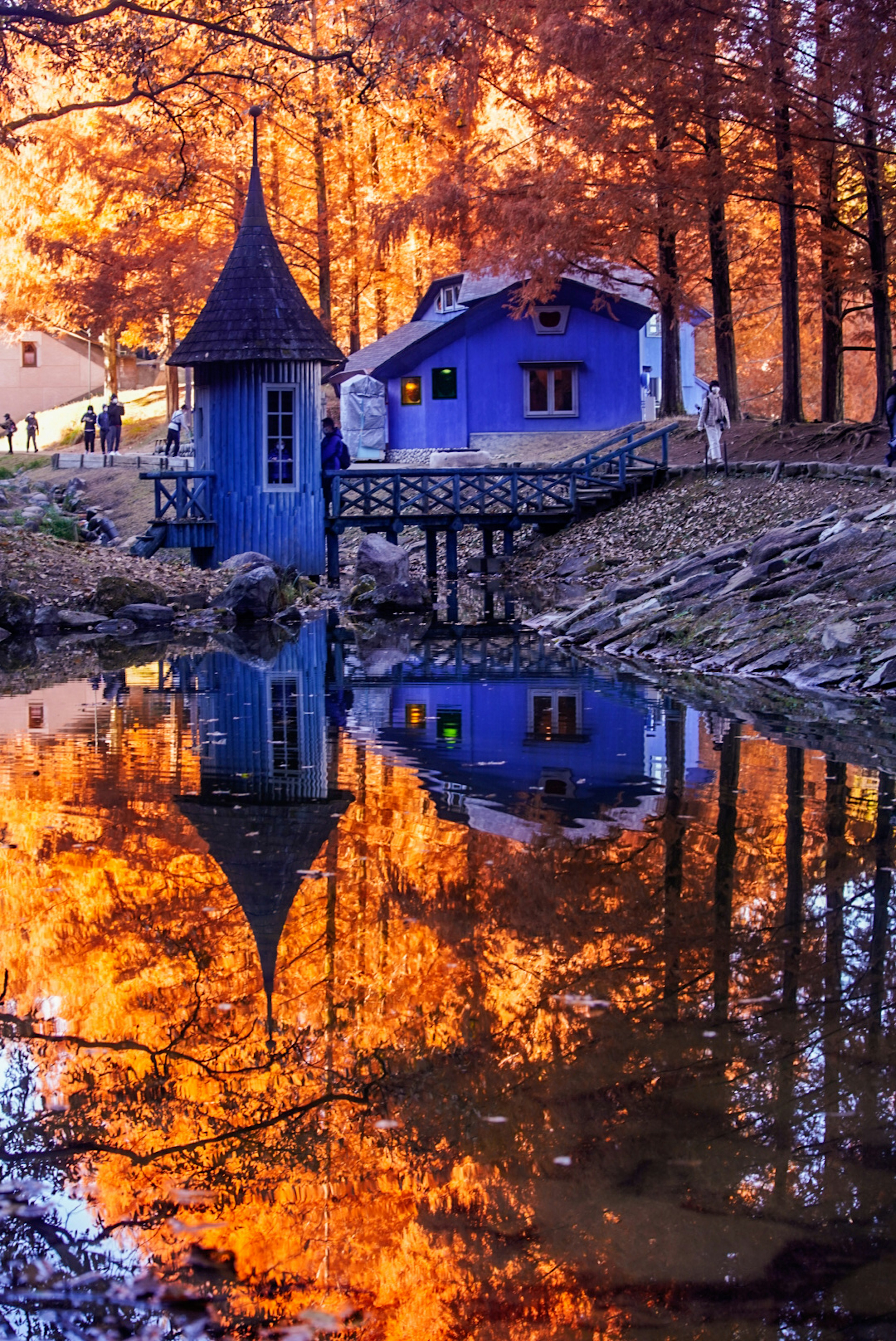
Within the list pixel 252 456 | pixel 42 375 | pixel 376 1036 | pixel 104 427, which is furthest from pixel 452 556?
pixel 42 375

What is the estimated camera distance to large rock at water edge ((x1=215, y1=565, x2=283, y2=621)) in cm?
2366

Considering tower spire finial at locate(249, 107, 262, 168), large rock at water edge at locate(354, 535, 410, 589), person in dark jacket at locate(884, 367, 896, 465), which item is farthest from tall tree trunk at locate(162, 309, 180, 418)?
person in dark jacket at locate(884, 367, 896, 465)

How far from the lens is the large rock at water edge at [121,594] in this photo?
2259 cm

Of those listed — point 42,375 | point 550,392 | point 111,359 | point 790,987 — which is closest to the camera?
point 790,987

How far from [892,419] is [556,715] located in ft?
42.5

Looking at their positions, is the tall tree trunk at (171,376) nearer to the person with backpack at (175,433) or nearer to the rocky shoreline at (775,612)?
the person with backpack at (175,433)

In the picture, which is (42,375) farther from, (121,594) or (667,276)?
(121,594)

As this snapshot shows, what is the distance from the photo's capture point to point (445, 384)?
4291cm

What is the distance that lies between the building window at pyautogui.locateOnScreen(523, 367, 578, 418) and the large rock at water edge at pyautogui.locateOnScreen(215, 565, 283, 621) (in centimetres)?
1985

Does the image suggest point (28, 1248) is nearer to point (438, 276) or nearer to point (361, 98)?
point (361, 98)

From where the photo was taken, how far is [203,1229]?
3.87 m

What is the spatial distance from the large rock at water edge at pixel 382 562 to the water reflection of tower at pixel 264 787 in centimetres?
929

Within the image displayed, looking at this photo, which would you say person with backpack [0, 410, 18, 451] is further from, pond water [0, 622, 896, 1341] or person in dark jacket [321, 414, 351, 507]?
pond water [0, 622, 896, 1341]

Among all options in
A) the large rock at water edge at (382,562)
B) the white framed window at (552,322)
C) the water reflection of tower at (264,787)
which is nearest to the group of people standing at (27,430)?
the white framed window at (552,322)
